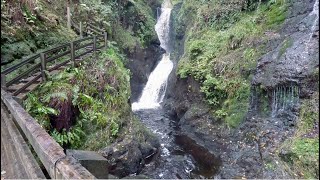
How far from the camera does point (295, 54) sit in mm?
10188

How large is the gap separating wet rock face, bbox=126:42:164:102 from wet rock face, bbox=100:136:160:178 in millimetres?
Answer: 10674

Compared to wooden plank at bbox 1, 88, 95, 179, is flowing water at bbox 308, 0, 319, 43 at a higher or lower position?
higher

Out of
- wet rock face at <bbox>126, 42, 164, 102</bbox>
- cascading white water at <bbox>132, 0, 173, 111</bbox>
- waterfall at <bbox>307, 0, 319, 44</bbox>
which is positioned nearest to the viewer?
waterfall at <bbox>307, 0, 319, 44</bbox>

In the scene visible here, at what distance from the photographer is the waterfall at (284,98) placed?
955cm

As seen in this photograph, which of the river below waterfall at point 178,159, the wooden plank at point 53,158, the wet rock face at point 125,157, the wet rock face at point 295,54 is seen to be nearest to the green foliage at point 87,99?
the wet rock face at point 125,157

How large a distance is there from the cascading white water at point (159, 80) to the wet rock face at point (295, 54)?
920 cm

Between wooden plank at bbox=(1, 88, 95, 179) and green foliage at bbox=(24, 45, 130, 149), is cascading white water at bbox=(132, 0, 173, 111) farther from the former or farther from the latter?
wooden plank at bbox=(1, 88, 95, 179)

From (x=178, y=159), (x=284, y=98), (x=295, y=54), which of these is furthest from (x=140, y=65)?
(x=284, y=98)

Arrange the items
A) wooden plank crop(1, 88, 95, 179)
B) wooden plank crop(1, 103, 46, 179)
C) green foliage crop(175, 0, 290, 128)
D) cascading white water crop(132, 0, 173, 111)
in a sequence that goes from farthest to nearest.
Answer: cascading white water crop(132, 0, 173, 111) < green foliage crop(175, 0, 290, 128) < wooden plank crop(1, 103, 46, 179) < wooden plank crop(1, 88, 95, 179)

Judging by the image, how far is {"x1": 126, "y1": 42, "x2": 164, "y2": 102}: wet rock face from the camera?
19672 mm

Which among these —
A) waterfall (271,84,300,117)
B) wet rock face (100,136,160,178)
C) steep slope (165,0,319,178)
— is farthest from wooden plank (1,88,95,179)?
waterfall (271,84,300,117)

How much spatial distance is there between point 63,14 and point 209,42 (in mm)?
7695

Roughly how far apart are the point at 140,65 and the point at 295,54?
40.5 ft

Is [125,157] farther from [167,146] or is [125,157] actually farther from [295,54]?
[295,54]
